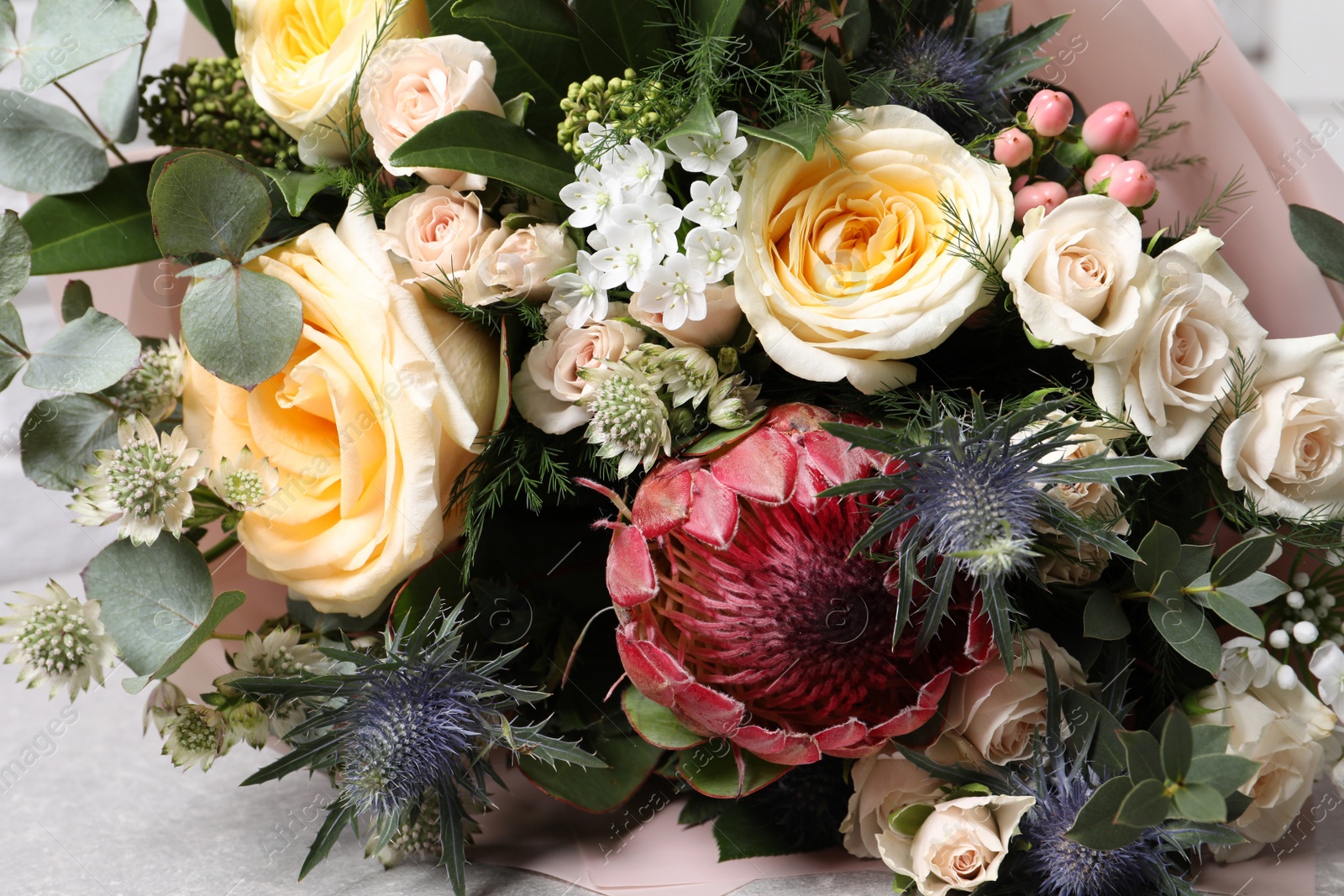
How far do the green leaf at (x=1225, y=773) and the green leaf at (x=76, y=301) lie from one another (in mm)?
915

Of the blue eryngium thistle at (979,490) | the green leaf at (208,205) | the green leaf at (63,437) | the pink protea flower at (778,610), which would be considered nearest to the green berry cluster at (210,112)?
the green leaf at (208,205)

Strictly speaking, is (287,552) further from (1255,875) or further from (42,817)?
(1255,875)

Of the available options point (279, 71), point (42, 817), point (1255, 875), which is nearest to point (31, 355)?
point (279, 71)

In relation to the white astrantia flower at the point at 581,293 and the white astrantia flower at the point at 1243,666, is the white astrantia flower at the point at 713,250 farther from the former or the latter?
the white astrantia flower at the point at 1243,666

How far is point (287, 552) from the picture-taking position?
71cm

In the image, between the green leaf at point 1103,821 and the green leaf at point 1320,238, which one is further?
the green leaf at point 1320,238

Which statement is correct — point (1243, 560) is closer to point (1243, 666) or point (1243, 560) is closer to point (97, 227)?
point (1243, 666)

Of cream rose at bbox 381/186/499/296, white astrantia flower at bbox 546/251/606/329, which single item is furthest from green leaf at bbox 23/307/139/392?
white astrantia flower at bbox 546/251/606/329

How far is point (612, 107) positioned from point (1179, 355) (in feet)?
1.37

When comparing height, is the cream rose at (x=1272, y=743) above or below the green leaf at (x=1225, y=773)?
below

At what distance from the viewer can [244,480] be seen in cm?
69

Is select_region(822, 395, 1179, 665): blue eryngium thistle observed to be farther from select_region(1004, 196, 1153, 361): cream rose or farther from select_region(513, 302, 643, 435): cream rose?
select_region(513, 302, 643, 435): cream rose

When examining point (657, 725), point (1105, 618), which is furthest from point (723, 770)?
point (1105, 618)

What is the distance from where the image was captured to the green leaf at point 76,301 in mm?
855
